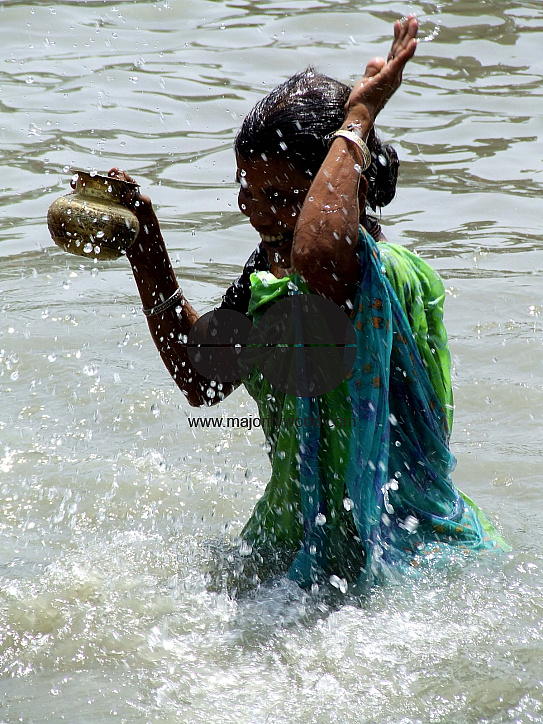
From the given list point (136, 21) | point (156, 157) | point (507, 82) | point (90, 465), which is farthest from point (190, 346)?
point (136, 21)

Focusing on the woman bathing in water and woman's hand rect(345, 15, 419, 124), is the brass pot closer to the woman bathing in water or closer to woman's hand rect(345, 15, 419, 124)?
the woman bathing in water

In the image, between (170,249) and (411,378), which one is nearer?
(411,378)

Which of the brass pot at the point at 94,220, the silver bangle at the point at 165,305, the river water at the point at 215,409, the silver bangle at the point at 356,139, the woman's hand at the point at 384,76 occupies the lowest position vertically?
the river water at the point at 215,409

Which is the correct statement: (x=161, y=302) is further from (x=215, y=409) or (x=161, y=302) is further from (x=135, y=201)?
(x=215, y=409)

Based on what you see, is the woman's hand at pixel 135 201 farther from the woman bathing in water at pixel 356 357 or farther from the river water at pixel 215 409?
the river water at pixel 215 409

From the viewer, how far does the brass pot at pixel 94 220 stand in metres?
2.58

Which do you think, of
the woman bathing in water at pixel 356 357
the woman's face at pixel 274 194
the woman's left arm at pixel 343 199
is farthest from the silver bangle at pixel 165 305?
the woman's left arm at pixel 343 199

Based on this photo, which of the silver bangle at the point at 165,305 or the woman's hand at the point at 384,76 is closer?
the woman's hand at the point at 384,76

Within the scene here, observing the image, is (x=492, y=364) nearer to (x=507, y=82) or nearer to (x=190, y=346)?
(x=190, y=346)

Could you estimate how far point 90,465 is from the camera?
4.00m

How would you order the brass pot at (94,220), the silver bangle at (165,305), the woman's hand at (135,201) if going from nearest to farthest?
the brass pot at (94,220)
the woman's hand at (135,201)
the silver bangle at (165,305)

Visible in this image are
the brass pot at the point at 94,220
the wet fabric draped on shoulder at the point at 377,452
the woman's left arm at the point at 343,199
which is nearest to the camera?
the woman's left arm at the point at 343,199

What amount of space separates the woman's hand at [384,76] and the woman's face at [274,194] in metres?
0.21

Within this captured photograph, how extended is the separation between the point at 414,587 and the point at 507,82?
26.1 feet
